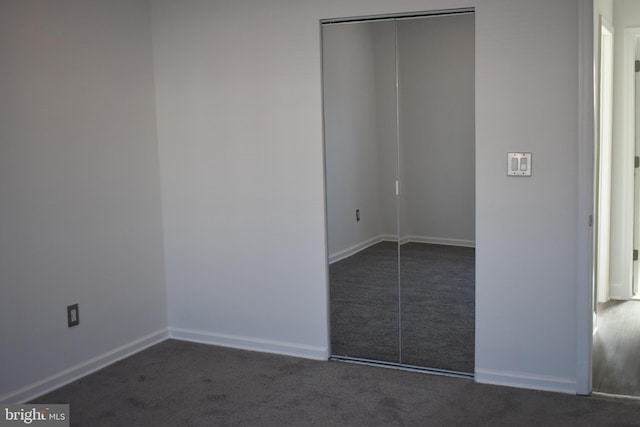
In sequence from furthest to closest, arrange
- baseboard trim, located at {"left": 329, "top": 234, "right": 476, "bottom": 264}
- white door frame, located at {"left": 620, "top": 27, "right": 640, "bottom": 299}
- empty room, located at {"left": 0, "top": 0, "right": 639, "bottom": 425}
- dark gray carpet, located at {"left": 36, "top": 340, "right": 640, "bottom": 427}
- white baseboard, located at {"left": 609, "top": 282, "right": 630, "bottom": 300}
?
white baseboard, located at {"left": 609, "top": 282, "right": 630, "bottom": 300} → white door frame, located at {"left": 620, "top": 27, "right": 640, "bottom": 299} → baseboard trim, located at {"left": 329, "top": 234, "right": 476, "bottom": 264} → empty room, located at {"left": 0, "top": 0, "right": 639, "bottom": 425} → dark gray carpet, located at {"left": 36, "top": 340, "right": 640, "bottom": 427}

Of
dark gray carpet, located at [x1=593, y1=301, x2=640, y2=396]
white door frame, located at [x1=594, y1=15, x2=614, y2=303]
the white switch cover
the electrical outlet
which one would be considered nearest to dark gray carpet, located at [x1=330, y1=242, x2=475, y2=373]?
the white switch cover

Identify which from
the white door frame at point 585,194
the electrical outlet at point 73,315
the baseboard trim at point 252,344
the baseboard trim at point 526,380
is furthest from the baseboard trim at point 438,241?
the electrical outlet at point 73,315

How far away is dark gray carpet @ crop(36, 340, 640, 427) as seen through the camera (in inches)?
123

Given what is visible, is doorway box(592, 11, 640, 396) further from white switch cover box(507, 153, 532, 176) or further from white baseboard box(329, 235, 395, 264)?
white baseboard box(329, 235, 395, 264)

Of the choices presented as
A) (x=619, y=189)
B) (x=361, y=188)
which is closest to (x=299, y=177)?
(x=361, y=188)

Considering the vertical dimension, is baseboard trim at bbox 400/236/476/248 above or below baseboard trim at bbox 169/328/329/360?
above

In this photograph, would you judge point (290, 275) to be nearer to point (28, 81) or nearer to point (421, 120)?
point (421, 120)

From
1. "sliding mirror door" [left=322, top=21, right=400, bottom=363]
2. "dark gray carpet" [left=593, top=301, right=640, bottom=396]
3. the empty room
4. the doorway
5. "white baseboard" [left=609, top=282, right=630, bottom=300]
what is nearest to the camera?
the empty room

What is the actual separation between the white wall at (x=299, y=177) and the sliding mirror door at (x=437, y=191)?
0.10 meters

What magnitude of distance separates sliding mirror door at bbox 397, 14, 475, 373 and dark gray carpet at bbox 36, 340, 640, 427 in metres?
0.27

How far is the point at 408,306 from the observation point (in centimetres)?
377

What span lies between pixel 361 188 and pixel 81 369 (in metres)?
1.88

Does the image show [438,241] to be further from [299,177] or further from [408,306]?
[299,177]

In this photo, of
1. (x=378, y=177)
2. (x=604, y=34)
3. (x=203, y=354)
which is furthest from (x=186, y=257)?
(x=604, y=34)
